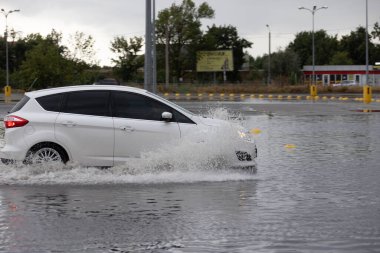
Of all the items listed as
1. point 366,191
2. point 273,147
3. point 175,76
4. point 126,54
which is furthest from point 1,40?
point 366,191

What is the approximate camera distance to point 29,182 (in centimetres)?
1088

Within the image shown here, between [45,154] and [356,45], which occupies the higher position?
[356,45]

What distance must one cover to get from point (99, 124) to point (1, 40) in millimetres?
99041

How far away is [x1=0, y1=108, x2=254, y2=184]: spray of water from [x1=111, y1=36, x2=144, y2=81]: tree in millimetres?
88499

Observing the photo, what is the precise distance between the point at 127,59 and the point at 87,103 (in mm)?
89145

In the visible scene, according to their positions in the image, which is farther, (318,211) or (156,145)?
(156,145)

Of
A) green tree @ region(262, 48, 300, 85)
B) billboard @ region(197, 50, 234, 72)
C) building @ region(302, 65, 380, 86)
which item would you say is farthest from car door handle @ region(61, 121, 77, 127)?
building @ region(302, 65, 380, 86)

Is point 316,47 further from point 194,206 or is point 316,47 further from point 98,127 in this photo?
point 194,206

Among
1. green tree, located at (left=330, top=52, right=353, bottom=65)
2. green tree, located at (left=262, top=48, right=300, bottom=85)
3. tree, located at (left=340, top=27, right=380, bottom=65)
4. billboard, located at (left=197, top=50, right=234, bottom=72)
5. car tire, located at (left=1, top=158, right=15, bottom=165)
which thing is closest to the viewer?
car tire, located at (left=1, top=158, right=15, bottom=165)

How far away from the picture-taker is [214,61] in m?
106

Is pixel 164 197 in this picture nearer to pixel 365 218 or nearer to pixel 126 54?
pixel 365 218

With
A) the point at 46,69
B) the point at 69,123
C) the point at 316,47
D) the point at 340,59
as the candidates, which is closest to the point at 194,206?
the point at 69,123

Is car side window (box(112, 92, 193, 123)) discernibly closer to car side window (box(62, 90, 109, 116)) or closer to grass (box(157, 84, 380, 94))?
car side window (box(62, 90, 109, 116))

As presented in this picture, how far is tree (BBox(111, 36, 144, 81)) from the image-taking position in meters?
99.6
